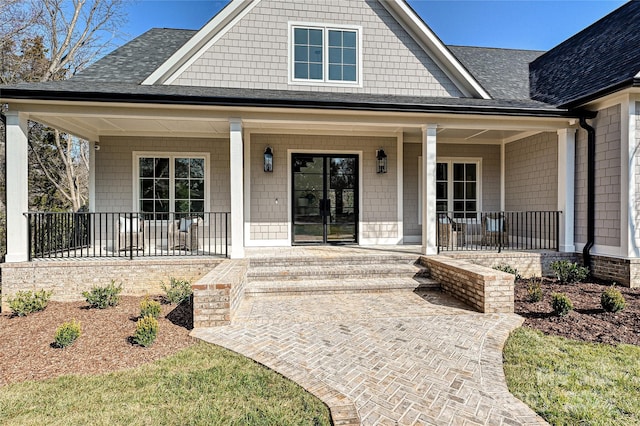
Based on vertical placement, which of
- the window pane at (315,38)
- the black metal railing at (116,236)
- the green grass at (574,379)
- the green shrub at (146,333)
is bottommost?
the green grass at (574,379)

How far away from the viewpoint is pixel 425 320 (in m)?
4.68

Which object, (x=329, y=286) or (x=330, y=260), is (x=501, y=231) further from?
(x=329, y=286)

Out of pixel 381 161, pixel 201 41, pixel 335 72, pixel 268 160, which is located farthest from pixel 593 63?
pixel 201 41

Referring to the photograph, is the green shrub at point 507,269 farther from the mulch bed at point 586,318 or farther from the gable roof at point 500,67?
the gable roof at point 500,67

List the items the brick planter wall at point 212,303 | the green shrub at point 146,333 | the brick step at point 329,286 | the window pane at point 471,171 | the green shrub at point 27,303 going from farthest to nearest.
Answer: the window pane at point 471,171, the brick step at point 329,286, the green shrub at point 27,303, the brick planter wall at point 212,303, the green shrub at point 146,333

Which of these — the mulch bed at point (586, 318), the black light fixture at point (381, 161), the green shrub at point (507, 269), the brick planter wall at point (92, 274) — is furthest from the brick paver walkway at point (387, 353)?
the black light fixture at point (381, 161)

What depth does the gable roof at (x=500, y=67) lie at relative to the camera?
9.05 metres

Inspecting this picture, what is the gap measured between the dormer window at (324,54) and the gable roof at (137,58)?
306 centimetres

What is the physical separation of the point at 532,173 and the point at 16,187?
11536mm

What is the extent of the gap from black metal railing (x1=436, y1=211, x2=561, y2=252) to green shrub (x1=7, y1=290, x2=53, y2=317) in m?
7.63

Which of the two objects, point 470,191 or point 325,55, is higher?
point 325,55

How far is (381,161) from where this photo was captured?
29.6ft

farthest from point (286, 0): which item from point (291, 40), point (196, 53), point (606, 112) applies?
point (606, 112)

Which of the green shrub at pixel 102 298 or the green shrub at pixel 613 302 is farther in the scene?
the green shrub at pixel 102 298
